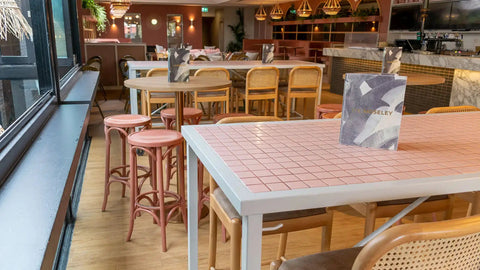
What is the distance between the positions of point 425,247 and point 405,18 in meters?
9.41

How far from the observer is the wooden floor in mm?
2240

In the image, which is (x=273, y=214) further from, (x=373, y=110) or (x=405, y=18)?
(x=405, y=18)

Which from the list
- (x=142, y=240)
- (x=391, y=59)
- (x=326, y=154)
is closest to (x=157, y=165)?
(x=142, y=240)

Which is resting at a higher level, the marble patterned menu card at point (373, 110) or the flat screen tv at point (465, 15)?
the flat screen tv at point (465, 15)

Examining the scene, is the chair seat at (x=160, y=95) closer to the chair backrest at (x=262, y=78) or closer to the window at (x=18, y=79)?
the chair backrest at (x=262, y=78)

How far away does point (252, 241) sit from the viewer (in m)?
A: 1.00

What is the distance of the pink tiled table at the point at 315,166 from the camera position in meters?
0.98

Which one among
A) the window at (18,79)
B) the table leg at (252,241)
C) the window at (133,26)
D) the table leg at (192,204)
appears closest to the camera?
the table leg at (252,241)

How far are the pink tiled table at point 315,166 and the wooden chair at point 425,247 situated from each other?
206mm

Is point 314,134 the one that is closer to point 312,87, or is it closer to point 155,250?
point 155,250

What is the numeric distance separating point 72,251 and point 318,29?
1322 centimetres

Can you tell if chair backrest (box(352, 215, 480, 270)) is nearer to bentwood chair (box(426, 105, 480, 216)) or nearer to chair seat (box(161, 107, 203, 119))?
bentwood chair (box(426, 105, 480, 216))

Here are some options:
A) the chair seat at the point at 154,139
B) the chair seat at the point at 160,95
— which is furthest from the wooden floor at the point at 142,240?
the chair seat at the point at 160,95

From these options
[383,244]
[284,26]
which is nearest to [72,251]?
[383,244]
